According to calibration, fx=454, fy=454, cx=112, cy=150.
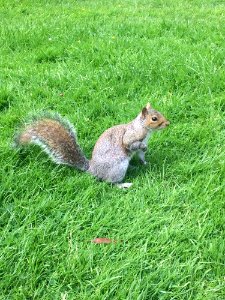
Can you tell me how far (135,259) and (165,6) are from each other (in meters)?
5.18

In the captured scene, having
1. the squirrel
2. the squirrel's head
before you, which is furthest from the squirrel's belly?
the squirrel's head

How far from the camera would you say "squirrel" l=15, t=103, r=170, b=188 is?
8.03 feet

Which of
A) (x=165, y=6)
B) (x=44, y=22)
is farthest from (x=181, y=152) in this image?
(x=165, y=6)

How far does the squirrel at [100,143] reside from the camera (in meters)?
2.45

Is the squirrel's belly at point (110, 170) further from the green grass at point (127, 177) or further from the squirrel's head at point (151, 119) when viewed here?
the squirrel's head at point (151, 119)

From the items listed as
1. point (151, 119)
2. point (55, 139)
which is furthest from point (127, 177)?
point (55, 139)

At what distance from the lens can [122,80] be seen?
3490mm

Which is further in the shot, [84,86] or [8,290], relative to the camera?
[84,86]

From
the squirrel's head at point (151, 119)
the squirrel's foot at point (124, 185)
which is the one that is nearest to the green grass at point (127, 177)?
the squirrel's foot at point (124, 185)

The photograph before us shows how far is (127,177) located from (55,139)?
1.51 feet

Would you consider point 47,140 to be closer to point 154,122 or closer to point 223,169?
point 154,122

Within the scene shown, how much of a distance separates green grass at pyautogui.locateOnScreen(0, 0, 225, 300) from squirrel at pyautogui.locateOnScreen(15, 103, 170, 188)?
0.07 metres

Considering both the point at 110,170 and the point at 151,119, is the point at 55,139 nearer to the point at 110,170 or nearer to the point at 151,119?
the point at 110,170

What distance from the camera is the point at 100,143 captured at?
2525 millimetres
